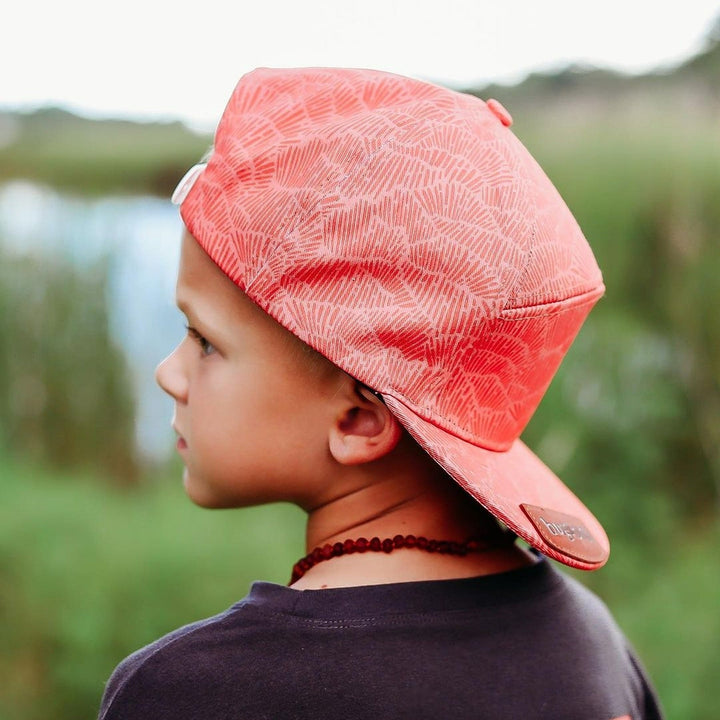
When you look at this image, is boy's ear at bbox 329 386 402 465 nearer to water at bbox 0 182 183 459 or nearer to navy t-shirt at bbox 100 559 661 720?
navy t-shirt at bbox 100 559 661 720

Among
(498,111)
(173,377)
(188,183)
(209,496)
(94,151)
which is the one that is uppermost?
(498,111)

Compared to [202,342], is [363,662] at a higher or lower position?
lower

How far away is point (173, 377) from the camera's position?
4.51ft

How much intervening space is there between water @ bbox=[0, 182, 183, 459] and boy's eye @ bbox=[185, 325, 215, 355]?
2.54m

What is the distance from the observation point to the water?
3.88 metres

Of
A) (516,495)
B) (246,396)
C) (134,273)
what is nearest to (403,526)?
(516,495)

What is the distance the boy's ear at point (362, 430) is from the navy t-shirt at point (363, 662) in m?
0.17

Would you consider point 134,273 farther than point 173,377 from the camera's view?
Yes

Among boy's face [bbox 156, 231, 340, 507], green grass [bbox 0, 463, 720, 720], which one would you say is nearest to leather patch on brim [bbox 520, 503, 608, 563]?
boy's face [bbox 156, 231, 340, 507]

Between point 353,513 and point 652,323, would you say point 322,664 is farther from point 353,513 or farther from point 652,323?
point 652,323

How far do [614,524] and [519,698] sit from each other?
2.41m

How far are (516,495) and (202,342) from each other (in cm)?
46

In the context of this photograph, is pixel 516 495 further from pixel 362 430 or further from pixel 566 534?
pixel 362 430

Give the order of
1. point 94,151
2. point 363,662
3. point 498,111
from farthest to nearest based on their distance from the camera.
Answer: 1. point 94,151
2. point 498,111
3. point 363,662
